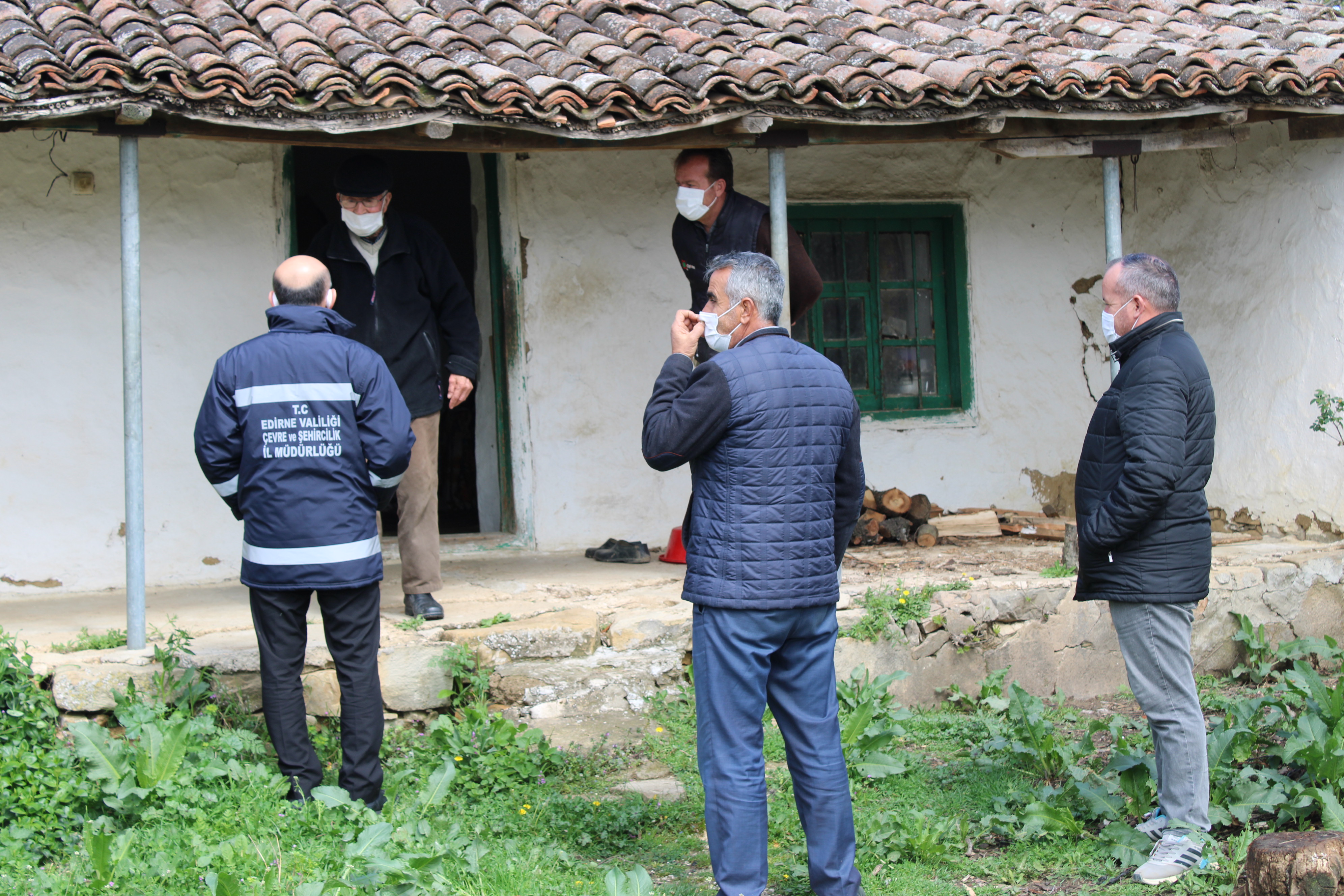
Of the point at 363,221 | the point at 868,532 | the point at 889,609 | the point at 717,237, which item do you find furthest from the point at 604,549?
the point at 363,221

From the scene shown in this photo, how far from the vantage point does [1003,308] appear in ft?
27.2

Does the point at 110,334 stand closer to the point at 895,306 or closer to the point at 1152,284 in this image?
the point at 895,306

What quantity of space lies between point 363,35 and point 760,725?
149 inches

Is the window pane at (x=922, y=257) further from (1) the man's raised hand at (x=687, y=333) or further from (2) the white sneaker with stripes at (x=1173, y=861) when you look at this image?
(2) the white sneaker with stripes at (x=1173, y=861)

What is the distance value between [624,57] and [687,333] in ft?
8.58

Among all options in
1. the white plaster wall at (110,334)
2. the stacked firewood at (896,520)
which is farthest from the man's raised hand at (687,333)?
the stacked firewood at (896,520)

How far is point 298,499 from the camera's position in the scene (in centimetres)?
430

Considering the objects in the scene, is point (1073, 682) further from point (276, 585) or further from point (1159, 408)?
point (276, 585)

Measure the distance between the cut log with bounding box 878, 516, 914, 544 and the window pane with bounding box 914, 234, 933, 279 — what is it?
170cm

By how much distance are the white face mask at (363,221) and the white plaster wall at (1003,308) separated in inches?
67.7

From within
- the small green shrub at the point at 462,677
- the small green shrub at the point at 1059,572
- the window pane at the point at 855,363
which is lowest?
the small green shrub at the point at 462,677

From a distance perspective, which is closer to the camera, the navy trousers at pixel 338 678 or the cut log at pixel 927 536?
the navy trousers at pixel 338 678

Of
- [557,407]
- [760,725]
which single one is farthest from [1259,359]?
[760,725]

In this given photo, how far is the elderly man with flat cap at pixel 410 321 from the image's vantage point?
5723 mm
